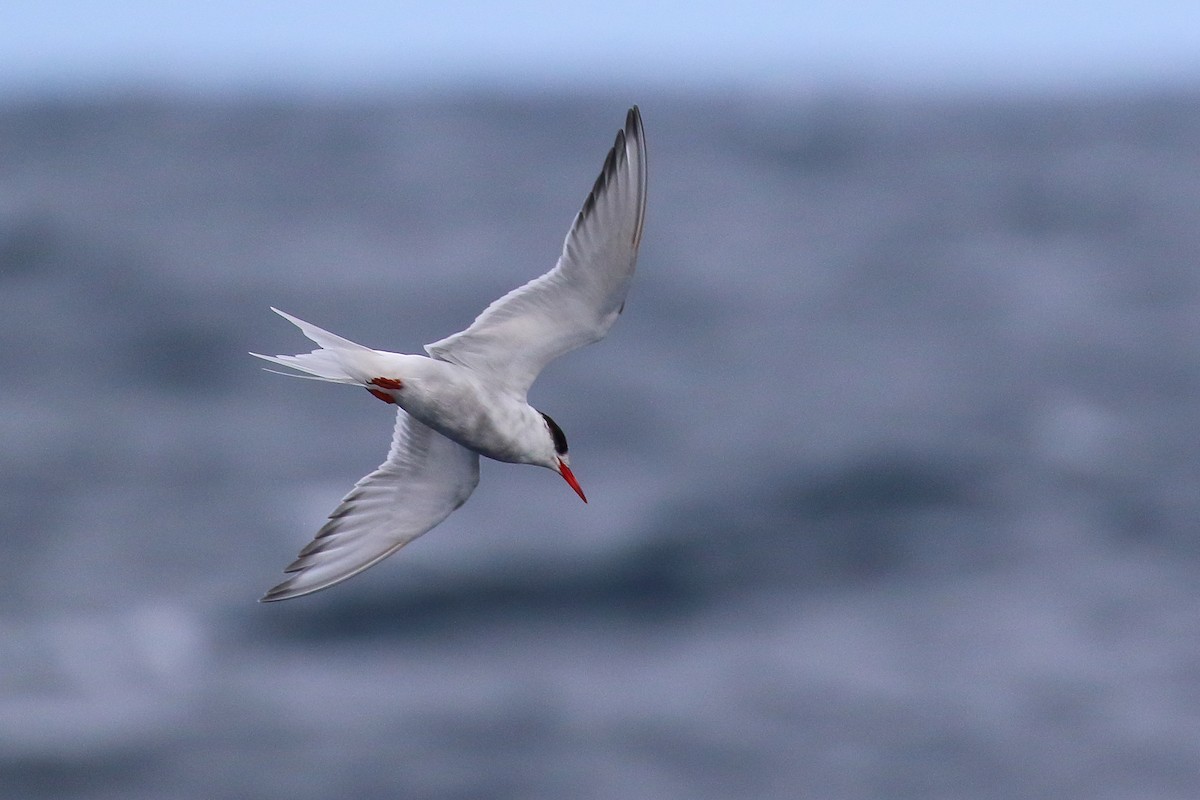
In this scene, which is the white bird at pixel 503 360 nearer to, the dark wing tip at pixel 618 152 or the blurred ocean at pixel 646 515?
the dark wing tip at pixel 618 152

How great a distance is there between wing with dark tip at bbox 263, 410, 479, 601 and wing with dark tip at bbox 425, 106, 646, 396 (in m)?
0.78

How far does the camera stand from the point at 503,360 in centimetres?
700

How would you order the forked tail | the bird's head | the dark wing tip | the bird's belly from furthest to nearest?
the bird's head < the bird's belly < the forked tail < the dark wing tip

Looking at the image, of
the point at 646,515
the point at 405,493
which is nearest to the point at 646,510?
the point at 646,515

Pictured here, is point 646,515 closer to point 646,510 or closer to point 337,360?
point 646,510

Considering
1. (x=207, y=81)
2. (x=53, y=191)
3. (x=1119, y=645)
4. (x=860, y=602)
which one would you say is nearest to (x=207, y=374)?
(x=53, y=191)

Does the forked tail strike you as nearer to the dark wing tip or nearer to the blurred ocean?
the dark wing tip

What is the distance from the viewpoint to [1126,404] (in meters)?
53.6

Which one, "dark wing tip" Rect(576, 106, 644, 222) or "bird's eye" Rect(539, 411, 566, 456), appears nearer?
"dark wing tip" Rect(576, 106, 644, 222)

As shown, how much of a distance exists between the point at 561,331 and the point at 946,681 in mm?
38287

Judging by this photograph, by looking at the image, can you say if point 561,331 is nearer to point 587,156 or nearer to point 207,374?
point 207,374

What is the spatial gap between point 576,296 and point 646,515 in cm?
3881

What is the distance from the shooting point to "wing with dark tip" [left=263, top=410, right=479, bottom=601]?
7.53 metres

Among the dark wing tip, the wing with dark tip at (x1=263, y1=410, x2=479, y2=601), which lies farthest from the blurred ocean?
the dark wing tip
